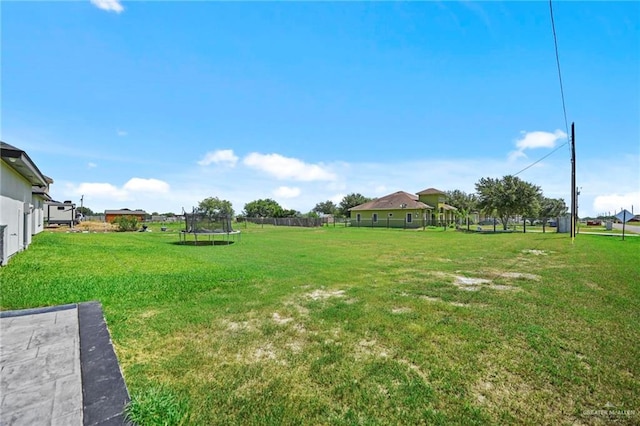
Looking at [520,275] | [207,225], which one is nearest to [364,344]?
[520,275]

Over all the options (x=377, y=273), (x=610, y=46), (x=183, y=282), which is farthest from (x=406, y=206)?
(x=183, y=282)

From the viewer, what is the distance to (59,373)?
2430 mm

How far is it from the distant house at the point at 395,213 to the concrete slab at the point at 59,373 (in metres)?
33.0

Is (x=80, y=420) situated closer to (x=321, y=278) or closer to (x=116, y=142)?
(x=321, y=278)

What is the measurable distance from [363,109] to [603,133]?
12.6m

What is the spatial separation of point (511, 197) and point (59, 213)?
152 feet

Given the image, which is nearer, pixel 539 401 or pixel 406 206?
pixel 539 401

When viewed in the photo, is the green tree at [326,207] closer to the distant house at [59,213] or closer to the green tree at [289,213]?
the green tree at [289,213]

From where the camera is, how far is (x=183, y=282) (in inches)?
231

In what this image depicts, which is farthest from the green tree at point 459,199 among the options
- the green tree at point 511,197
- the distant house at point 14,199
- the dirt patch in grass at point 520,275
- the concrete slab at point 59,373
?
the concrete slab at point 59,373

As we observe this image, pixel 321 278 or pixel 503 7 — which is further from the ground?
pixel 503 7

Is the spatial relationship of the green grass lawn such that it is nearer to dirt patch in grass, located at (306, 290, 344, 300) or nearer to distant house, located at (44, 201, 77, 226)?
dirt patch in grass, located at (306, 290, 344, 300)

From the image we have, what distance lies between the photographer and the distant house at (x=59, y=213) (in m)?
30.2

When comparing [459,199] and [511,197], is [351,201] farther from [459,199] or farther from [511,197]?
[511,197]
